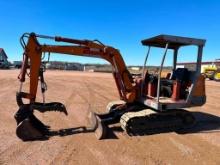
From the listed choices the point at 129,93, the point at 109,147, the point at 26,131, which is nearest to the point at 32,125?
the point at 26,131

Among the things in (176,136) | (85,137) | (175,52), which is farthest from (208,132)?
(85,137)

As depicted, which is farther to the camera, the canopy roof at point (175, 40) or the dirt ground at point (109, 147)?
the canopy roof at point (175, 40)

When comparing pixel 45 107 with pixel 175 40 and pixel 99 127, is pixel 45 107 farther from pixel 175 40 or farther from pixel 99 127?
pixel 175 40

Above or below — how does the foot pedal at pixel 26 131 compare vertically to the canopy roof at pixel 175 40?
below

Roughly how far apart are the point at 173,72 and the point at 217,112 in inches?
173

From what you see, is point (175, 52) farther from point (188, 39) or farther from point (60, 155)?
point (60, 155)

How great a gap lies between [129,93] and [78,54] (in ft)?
6.45

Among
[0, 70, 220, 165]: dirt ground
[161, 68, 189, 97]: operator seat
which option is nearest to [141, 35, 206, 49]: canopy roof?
[161, 68, 189, 97]: operator seat

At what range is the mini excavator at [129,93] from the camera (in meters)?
6.56

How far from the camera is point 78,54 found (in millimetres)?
7160

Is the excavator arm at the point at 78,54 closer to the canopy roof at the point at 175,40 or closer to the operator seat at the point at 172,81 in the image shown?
the operator seat at the point at 172,81

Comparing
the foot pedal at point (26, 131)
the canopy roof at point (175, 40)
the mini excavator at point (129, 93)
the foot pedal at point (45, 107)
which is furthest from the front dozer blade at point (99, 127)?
the canopy roof at point (175, 40)

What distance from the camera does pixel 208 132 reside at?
304 inches

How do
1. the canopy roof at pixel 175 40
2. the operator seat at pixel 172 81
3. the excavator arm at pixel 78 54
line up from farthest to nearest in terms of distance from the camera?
the operator seat at pixel 172 81
the canopy roof at pixel 175 40
the excavator arm at pixel 78 54
